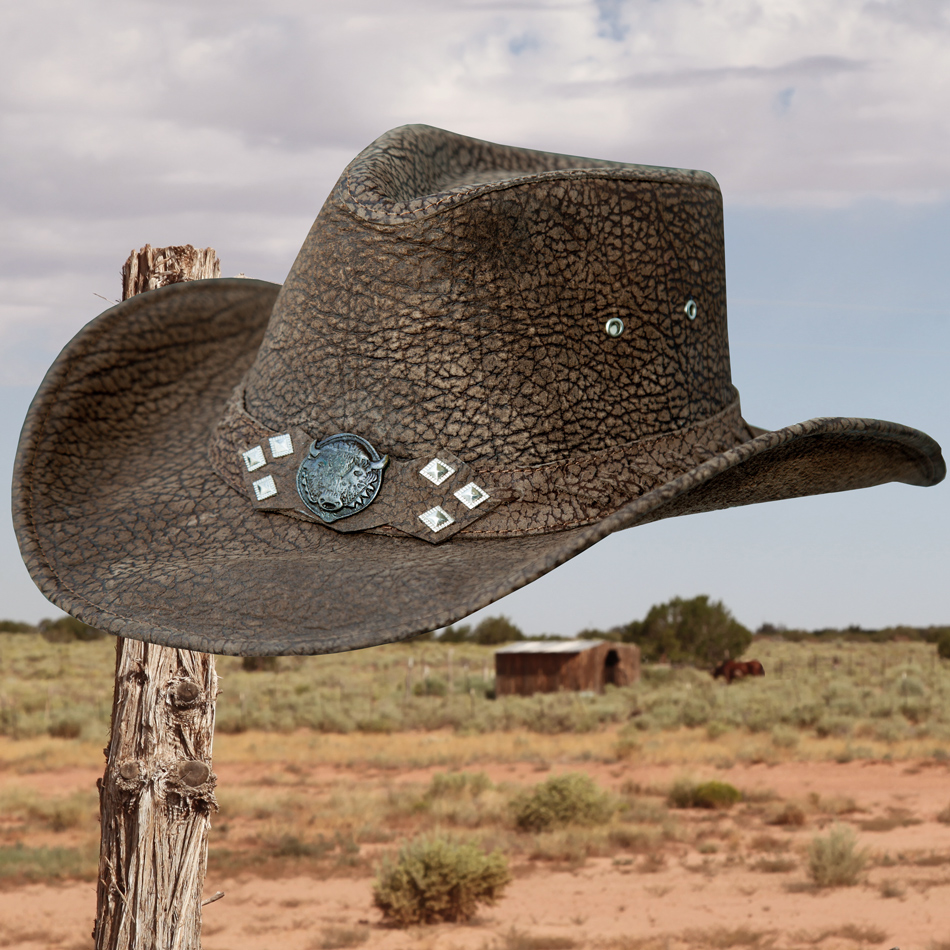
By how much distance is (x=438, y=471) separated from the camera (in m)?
1.74

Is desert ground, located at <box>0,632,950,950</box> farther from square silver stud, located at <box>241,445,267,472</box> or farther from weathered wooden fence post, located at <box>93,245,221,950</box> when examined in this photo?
square silver stud, located at <box>241,445,267,472</box>

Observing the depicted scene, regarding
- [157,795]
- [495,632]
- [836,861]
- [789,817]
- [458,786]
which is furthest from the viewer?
[495,632]

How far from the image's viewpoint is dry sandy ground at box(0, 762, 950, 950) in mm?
10141

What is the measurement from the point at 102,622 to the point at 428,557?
62 centimetres

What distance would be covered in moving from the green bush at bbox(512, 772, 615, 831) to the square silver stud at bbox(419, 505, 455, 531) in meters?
13.8

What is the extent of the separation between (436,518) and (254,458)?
0.45m

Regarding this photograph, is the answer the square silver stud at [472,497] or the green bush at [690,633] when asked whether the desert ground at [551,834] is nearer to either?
the square silver stud at [472,497]

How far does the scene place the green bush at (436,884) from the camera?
Answer: 11.1 meters

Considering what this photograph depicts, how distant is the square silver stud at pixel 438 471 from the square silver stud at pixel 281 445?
0.32m

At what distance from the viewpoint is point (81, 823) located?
14812 millimetres

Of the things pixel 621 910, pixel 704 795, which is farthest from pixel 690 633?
pixel 621 910

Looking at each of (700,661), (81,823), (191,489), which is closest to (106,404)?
(191,489)

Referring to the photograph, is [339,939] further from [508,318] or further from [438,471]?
[508,318]

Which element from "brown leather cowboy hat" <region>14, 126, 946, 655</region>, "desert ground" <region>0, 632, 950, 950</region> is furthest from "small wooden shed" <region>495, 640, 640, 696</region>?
"brown leather cowboy hat" <region>14, 126, 946, 655</region>
